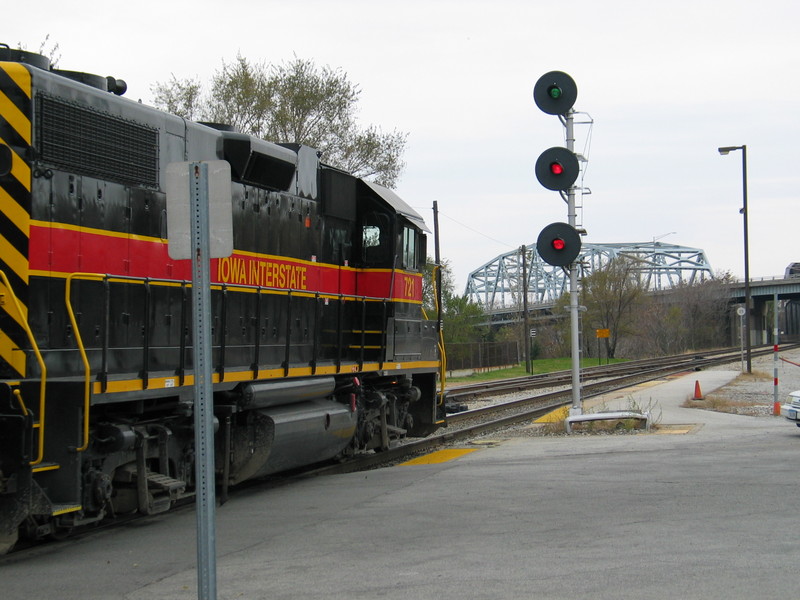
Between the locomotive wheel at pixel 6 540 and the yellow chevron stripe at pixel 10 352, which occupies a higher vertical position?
the yellow chevron stripe at pixel 10 352

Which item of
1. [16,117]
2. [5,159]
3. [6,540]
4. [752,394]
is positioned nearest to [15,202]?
[5,159]

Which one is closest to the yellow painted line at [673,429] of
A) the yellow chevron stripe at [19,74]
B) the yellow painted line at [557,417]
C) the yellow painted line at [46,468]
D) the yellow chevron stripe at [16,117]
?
the yellow painted line at [557,417]

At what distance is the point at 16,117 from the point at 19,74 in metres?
0.37

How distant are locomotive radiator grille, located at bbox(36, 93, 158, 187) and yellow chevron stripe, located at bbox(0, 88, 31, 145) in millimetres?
138

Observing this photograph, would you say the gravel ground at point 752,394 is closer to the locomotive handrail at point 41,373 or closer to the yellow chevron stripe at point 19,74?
the locomotive handrail at point 41,373

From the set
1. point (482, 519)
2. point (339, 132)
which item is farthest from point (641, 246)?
point (482, 519)

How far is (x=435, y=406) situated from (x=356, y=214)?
11.7 ft

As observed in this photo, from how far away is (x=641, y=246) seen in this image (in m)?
170

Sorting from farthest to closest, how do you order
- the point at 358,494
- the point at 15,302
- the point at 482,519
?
the point at 358,494 < the point at 482,519 < the point at 15,302

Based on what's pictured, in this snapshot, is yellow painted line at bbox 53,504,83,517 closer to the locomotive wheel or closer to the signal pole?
the locomotive wheel

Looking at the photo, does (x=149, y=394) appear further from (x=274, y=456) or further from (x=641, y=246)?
(x=641, y=246)

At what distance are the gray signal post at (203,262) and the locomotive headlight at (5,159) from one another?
3.28 m

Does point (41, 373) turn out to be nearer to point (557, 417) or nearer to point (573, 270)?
point (573, 270)

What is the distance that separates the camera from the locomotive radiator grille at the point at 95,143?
7953mm
